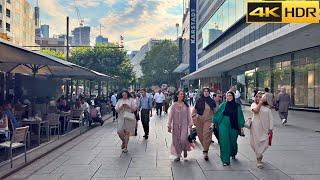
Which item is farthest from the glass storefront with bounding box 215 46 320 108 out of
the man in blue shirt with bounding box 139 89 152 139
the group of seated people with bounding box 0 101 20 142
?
the group of seated people with bounding box 0 101 20 142

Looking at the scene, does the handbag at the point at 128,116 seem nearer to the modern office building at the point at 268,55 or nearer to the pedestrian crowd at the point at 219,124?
the pedestrian crowd at the point at 219,124

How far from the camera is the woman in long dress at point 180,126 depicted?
992cm

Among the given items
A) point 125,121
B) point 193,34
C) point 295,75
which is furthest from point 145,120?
point 193,34

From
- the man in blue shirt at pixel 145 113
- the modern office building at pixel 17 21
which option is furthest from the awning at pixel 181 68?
the man in blue shirt at pixel 145 113

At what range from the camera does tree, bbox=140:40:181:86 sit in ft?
331

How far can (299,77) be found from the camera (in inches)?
1137

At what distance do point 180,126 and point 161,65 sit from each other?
91718 mm

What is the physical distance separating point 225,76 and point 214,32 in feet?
24.0

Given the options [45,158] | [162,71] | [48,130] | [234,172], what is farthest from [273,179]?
[162,71]

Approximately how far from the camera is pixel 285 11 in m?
19.4

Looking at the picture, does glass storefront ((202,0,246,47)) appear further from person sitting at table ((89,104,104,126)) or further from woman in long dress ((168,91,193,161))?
woman in long dress ((168,91,193,161))

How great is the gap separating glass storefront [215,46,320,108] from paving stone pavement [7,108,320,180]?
1416 centimetres

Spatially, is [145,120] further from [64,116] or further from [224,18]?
[224,18]

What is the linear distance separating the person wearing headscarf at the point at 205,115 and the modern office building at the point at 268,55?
8929mm
